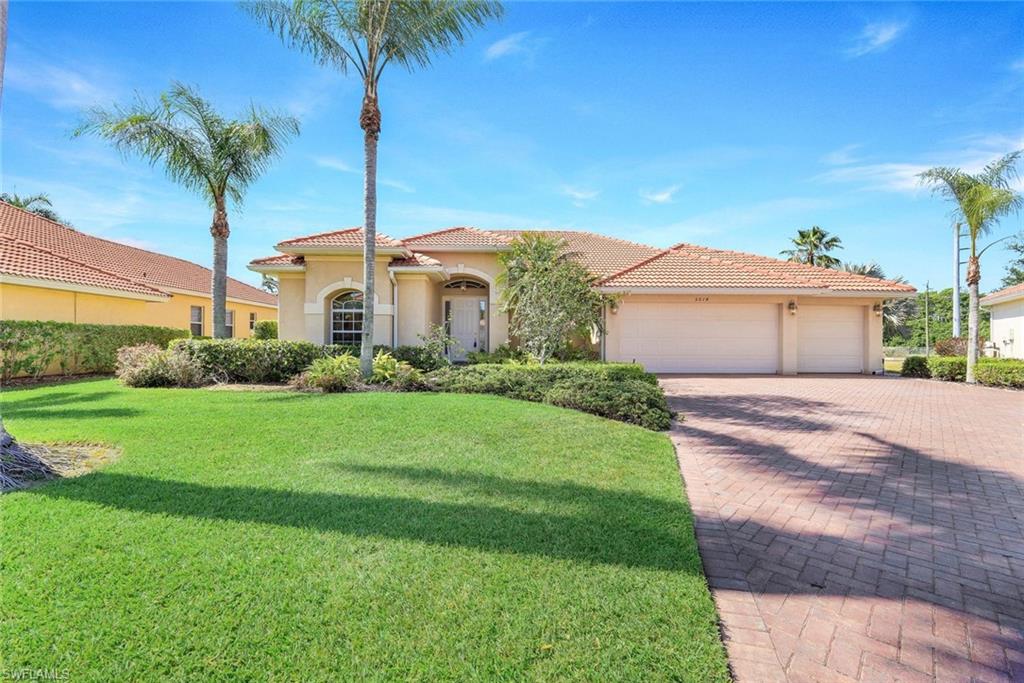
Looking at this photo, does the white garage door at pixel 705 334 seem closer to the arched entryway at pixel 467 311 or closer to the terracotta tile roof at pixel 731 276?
the terracotta tile roof at pixel 731 276

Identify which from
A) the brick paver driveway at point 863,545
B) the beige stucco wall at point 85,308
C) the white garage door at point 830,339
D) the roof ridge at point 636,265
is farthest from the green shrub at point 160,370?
the white garage door at point 830,339

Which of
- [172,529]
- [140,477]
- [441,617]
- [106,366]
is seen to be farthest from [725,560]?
[106,366]

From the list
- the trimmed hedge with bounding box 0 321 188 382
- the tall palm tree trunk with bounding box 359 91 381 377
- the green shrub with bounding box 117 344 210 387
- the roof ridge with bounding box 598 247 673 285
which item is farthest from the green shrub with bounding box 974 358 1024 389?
the trimmed hedge with bounding box 0 321 188 382

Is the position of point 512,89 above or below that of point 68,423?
above

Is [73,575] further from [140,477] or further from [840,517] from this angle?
[840,517]

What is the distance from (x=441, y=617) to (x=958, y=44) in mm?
15577

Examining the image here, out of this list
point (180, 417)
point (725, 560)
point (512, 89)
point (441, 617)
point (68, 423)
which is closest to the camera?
point (441, 617)

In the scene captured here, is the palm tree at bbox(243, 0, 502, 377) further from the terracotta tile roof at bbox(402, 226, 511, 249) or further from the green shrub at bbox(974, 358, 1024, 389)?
the green shrub at bbox(974, 358, 1024, 389)

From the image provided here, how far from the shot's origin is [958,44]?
10336mm

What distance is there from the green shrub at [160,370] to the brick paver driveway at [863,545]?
12.6m

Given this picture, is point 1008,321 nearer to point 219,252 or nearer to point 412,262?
point 412,262

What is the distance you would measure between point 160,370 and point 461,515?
11913 mm

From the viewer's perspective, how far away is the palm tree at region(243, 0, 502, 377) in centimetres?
1155

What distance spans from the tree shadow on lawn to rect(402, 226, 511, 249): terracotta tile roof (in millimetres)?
14111
